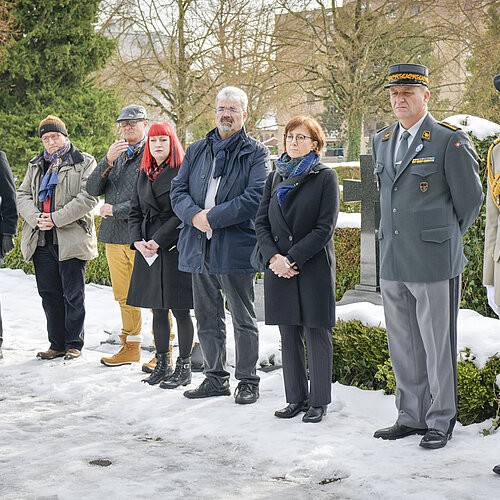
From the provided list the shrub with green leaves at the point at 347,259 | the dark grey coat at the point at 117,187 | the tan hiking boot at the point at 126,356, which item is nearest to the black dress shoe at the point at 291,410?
the tan hiking boot at the point at 126,356

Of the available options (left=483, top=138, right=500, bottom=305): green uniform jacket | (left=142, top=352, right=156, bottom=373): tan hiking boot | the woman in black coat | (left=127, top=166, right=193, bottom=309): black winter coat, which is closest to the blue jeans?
(left=127, top=166, right=193, bottom=309): black winter coat

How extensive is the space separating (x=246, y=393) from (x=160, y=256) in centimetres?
129

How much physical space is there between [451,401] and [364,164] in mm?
3285

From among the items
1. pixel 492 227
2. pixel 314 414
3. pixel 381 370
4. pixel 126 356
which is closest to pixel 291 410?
pixel 314 414

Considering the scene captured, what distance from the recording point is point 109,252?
6.66 meters

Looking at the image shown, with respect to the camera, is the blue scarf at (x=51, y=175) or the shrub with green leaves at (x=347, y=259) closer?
the blue scarf at (x=51, y=175)

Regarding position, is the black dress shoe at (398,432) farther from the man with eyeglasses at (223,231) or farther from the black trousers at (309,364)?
the man with eyeglasses at (223,231)

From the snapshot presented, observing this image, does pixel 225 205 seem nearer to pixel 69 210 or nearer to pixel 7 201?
pixel 69 210

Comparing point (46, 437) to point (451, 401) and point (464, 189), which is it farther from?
point (464, 189)

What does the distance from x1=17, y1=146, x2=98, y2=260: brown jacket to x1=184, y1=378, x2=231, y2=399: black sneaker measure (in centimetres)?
190

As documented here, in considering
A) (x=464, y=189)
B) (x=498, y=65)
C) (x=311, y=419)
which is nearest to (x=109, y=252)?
(x=311, y=419)

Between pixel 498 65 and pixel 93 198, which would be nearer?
pixel 93 198

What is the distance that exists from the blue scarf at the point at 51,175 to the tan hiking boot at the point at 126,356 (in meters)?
1.57

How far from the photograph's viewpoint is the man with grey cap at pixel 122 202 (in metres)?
6.42
